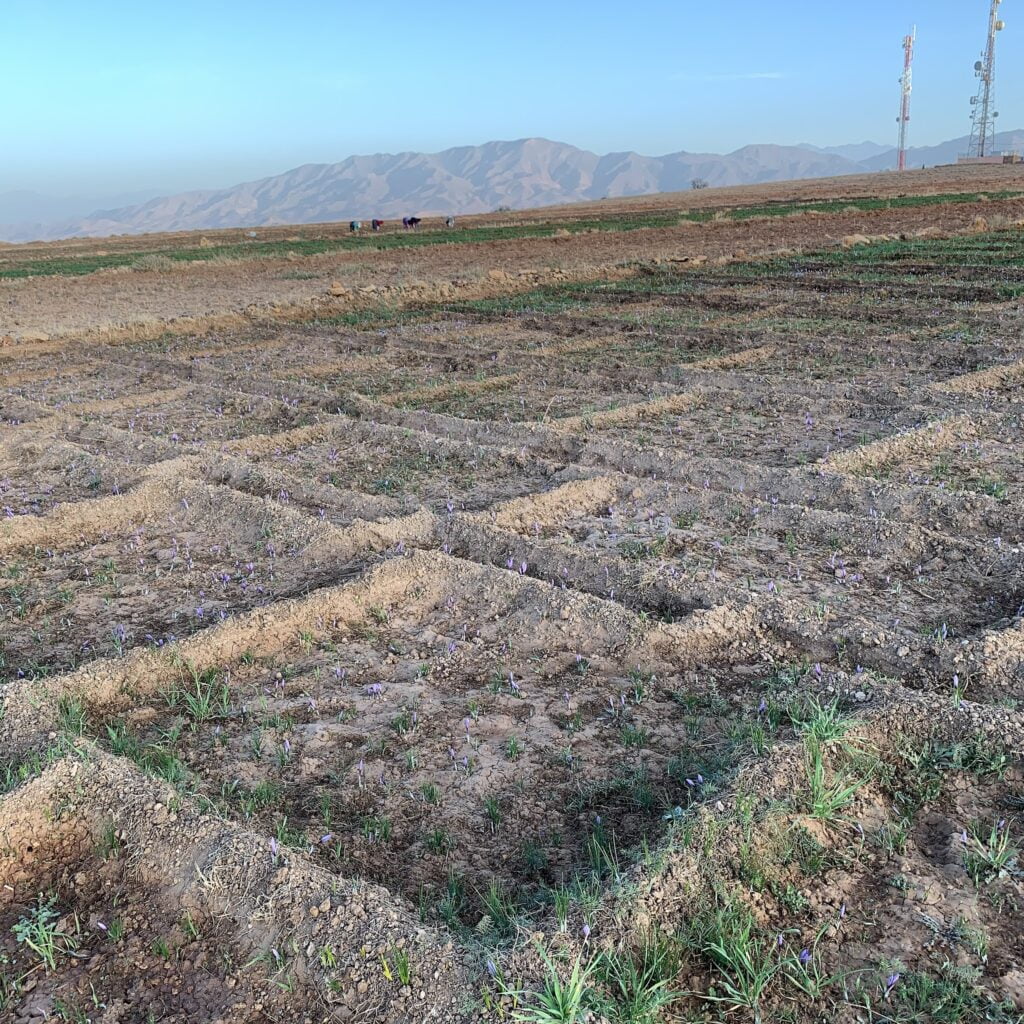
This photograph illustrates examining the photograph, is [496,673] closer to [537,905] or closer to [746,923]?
[537,905]

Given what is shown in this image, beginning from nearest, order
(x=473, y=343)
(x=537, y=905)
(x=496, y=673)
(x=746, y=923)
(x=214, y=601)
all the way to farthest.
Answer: (x=746, y=923) → (x=537, y=905) → (x=496, y=673) → (x=214, y=601) → (x=473, y=343)

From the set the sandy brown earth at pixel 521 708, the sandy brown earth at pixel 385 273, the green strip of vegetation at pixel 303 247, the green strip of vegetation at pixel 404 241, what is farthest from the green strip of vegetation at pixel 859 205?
the sandy brown earth at pixel 521 708

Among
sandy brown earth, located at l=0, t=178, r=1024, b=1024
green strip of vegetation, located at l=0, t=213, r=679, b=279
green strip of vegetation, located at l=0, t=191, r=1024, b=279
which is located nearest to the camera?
sandy brown earth, located at l=0, t=178, r=1024, b=1024

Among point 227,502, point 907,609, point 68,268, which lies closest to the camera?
point 907,609

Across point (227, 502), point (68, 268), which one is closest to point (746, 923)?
point (227, 502)

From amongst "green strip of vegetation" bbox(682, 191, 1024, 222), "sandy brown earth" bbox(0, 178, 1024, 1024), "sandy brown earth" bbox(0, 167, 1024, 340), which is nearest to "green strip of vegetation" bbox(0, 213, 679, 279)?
"sandy brown earth" bbox(0, 167, 1024, 340)

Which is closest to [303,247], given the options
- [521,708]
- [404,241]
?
[404,241]

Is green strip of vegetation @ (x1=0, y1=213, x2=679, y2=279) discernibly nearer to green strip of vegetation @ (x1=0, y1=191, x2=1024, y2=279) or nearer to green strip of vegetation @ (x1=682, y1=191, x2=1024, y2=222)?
green strip of vegetation @ (x1=0, y1=191, x2=1024, y2=279)

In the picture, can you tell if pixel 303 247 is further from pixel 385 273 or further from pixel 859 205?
pixel 859 205

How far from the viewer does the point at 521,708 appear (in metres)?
4.14

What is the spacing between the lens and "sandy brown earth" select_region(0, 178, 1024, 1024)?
2656mm

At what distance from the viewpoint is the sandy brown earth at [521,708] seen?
8.71 ft

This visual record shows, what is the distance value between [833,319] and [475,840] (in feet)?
43.6

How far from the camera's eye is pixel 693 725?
12.8 feet
